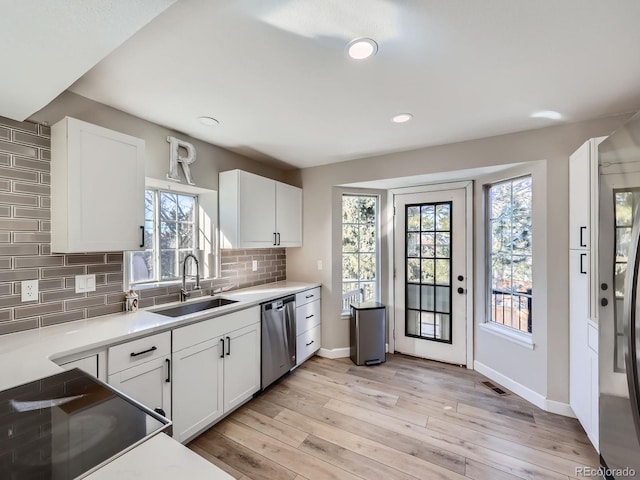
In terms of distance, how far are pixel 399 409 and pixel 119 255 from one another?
261cm

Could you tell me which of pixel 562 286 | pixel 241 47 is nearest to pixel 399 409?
pixel 562 286

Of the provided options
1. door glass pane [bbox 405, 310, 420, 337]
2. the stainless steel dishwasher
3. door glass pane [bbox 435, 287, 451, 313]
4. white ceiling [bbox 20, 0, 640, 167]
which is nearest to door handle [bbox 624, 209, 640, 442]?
white ceiling [bbox 20, 0, 640, 167]

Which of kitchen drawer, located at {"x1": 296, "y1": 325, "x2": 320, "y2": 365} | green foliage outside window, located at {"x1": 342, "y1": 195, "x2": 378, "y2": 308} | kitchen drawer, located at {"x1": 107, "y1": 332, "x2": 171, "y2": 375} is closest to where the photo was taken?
kitchen drawer, located at {"x1": 107, "y1": 332, "x2": 171, "y2": 375}

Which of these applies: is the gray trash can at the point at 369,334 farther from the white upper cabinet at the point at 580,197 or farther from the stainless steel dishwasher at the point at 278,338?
the white upper cabinet at the point at 580,197

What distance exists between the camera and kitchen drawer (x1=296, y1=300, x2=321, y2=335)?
10.3 feet

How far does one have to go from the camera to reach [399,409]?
2.42 meters

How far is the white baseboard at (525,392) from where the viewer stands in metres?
2.35

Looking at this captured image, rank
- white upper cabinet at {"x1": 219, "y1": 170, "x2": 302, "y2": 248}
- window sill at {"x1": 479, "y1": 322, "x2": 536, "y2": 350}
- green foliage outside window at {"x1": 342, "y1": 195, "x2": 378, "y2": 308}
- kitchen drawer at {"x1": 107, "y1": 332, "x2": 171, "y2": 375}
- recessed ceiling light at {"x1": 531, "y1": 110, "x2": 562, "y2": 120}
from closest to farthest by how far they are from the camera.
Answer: kitchen drawer at {"x1": 107, "y1": 332, "x2": 171, "y2": 375} < recessed ceiling light at {"x1": 531, "y1": 110, "x2": 562, "y2": 120} < window sill at {"x1": 479, "y1": 322, "x2": 536, "y2": 350} < white upper cabinet at {"x1": 219, "y1": 170, "x2": 302, "y2": 248} < green foliage outside window at {"x1": 342, "y1": 195, "x2": 378, "y2": 308}

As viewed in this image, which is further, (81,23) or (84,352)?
(84,352)

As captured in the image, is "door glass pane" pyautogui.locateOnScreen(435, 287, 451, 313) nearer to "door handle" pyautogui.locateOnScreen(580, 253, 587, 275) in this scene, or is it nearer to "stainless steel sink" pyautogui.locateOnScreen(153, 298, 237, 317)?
"door handle" pyautogui.locateOnScreen(580, 253, 587, 275)

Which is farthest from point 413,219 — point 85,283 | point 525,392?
point 85,283

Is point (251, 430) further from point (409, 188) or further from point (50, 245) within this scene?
point (409, 188)

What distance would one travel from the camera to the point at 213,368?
7.04 ft

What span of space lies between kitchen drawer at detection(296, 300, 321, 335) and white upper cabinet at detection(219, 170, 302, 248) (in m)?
0.80
